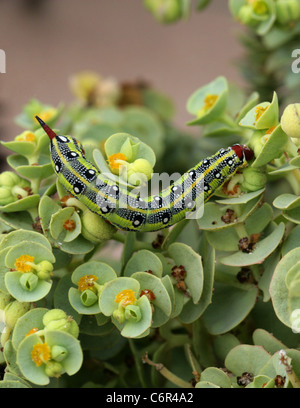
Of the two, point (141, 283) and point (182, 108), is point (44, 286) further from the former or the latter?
point (182, 108)

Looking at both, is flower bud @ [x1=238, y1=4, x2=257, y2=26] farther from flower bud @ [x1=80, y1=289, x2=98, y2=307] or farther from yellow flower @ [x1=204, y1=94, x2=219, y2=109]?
flower bud @ [x1=80, y1=289, x2=98, y2=307]

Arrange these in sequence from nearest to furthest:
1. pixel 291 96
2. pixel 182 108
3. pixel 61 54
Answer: pixel 291 96 → pixel 182 108 → pixel 61 54

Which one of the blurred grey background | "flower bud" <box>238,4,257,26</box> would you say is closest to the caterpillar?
"flower bud" <box>238,4,257,26</box>

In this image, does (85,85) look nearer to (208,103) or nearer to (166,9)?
(166,9)

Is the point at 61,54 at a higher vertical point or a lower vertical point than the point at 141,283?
lower

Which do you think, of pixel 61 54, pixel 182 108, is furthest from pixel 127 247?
pixel 61 54

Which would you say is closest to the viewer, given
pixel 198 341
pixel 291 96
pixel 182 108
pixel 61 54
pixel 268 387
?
pixel 268 387

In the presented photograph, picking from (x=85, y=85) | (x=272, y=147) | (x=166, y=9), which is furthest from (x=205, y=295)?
(x=85, y=85)
